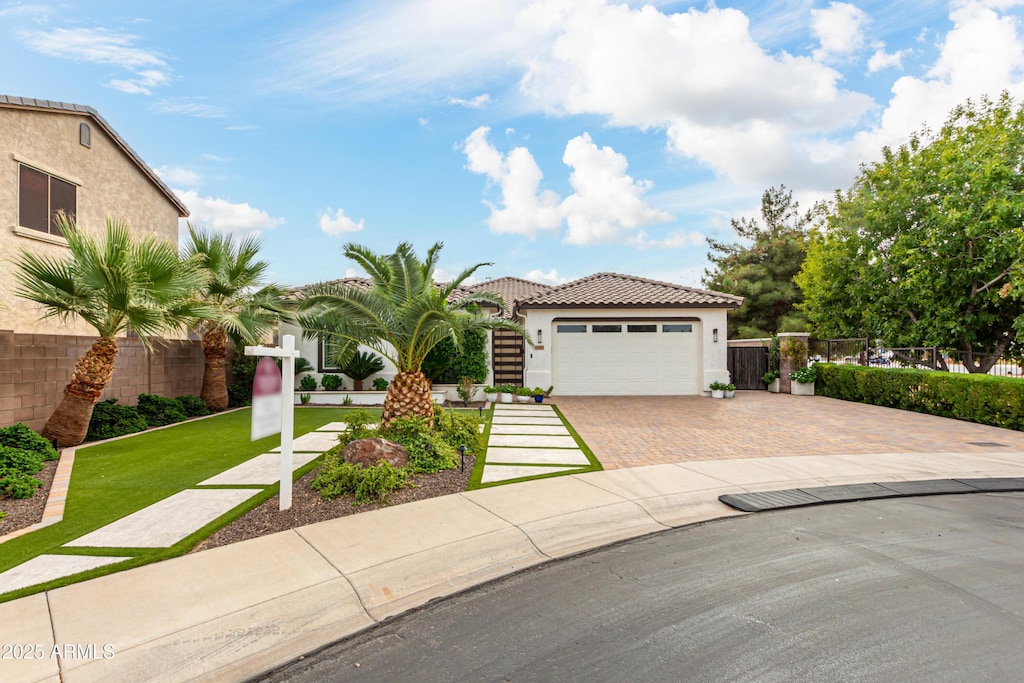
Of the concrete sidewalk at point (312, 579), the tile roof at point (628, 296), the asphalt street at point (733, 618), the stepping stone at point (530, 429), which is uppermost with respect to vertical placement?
the tile roof at point (628, 296)

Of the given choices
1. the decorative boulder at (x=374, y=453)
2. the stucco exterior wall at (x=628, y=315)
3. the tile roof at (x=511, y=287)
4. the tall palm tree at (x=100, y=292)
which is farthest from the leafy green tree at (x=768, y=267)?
the tall palm tree at (x=100, y=292)

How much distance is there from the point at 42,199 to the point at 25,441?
24.1ft

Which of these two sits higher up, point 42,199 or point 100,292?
point 42,199

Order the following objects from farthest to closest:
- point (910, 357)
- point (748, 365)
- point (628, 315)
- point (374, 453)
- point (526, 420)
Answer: point (748, 365), point (628, 315), point (910, 357), point (526, 420), point (374, 453)

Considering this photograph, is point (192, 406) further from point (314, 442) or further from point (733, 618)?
point (733, 618)

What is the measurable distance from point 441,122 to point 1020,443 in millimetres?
16107

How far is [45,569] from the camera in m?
3.97

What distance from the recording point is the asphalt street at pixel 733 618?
293 cm

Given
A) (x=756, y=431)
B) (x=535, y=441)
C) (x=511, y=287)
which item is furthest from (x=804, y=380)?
(x=511, y=287)

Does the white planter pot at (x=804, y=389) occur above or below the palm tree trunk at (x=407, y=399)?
below

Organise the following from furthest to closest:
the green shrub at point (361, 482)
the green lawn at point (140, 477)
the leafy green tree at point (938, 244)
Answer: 1. the leafy green tree at point (938, 244)
2. the green shrub at point (361, 482)
3. the green lawn at point (140, 477)

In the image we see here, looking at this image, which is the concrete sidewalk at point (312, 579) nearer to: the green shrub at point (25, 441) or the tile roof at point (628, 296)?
the green shrub at point (25, 441)

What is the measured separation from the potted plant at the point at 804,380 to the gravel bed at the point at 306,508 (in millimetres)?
14649

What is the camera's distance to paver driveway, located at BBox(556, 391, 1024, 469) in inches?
335
